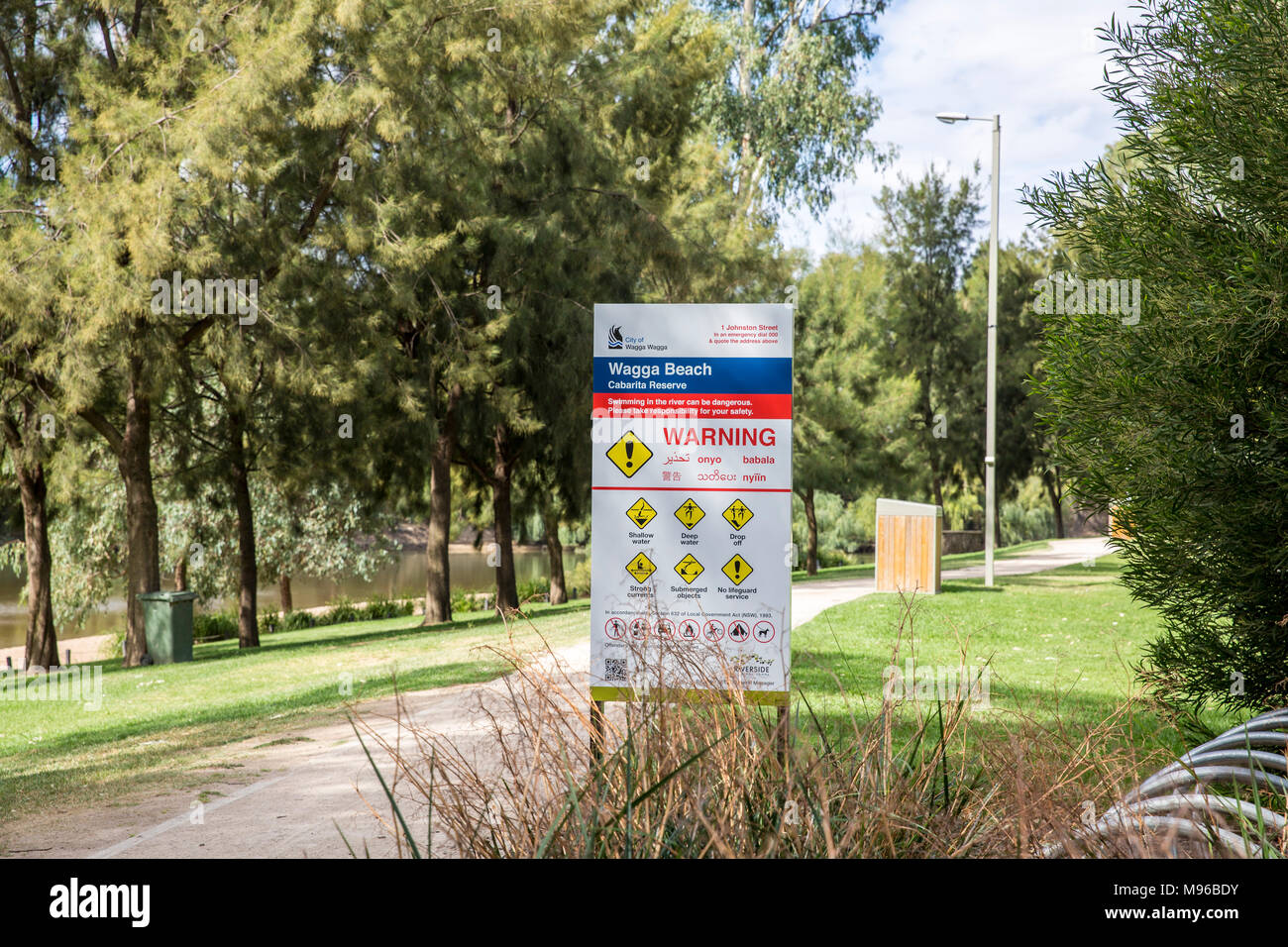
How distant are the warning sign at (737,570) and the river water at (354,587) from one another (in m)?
27.1

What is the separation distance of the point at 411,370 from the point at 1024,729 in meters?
16.6

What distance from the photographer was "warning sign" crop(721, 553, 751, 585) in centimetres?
468

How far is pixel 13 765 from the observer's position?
26.6 feet

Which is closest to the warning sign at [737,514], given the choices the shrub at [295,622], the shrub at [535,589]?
the shrub at [295,622]

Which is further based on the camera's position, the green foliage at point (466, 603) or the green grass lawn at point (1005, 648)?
the green foliage at point (466, 603)

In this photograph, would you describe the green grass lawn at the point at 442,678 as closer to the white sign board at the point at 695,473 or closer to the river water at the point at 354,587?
the white sign board at the point at 695,473

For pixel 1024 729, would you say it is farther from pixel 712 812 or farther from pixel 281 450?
pixel 281 450

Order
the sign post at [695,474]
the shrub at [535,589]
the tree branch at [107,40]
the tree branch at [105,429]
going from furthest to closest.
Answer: the shrub at [535,589] → the tree branch at [107,40] → the tree branch at [105,429] → the sign post at [695,474]

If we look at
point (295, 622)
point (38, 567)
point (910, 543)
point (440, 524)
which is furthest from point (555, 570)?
point (38, 567)

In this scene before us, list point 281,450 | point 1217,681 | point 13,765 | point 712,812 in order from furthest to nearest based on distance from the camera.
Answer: point 281,450 → point 13,765 → point 1217,681 → point 712,812

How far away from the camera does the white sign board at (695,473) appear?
467 cm

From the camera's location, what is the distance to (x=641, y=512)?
4758 millimetres

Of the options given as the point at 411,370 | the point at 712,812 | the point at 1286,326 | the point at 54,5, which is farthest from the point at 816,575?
the point at 712,812

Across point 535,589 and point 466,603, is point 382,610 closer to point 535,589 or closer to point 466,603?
point 466,603
